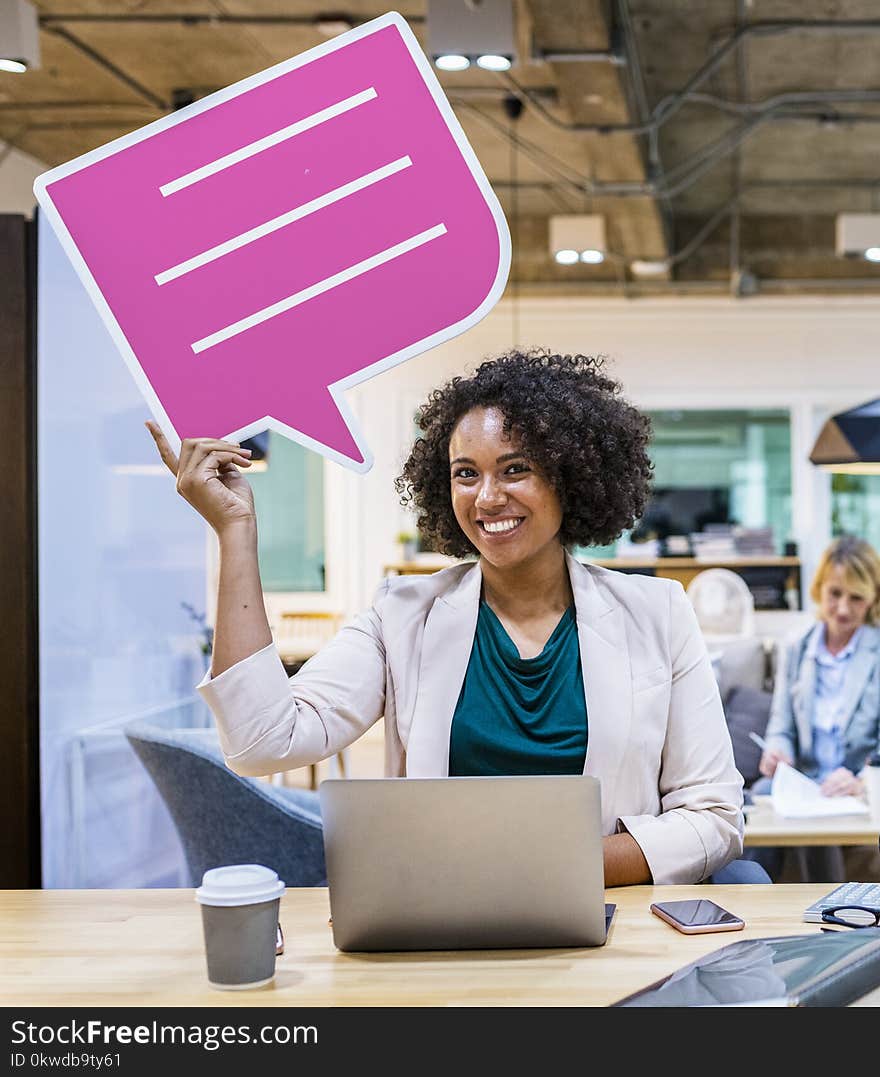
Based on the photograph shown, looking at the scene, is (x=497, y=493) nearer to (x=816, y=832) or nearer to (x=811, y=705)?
(x=816, y=832)

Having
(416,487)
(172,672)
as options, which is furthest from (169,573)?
(416,487)

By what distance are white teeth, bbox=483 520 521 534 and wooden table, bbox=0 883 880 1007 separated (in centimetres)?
58

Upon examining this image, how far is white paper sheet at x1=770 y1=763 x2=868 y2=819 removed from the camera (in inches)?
125

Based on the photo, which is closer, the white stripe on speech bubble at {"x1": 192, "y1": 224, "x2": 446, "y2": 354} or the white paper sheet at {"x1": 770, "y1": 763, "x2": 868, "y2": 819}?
the white stripe on speech bubble at {"x1": 192, "y1": 224, "x2": 446, "y2": 354}

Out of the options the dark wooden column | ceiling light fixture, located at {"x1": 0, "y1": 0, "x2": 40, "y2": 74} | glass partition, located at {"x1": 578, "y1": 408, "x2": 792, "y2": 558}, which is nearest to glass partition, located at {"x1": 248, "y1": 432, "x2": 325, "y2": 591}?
glass partition, located at {"x1": 578, "y1": 408, "x2": 792, "y2": 558}

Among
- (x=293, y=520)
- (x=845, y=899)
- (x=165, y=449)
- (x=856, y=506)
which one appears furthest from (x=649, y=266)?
(x=845, y=899)

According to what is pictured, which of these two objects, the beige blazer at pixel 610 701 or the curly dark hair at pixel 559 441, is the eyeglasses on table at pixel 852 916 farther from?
the curly dark hair at pixel 559 441

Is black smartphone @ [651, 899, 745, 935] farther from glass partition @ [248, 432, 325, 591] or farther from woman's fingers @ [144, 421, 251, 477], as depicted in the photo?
glass partition @ [248, 432, 325, 591]

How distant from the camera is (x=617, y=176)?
25.9 ft

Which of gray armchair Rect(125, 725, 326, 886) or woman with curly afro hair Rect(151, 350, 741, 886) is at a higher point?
woman with curly afro hair Rect(151, 350, 741, 886)

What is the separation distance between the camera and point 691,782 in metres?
1.98

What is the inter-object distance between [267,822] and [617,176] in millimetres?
5917

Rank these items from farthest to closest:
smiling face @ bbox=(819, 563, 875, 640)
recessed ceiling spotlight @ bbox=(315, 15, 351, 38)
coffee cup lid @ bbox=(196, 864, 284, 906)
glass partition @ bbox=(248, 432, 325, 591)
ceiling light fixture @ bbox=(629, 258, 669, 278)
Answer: glass partition @ bbox=(248, 432, 325, 591) < ceiling light fixture @ bbox=(629, 258, 669, 278) < recessed ceiling spotlight @ bbox=(315, 15, 351, 38) < smiling face @ bbox=(819, 563, 875, 640) < coffee cup lid @ bbox=(196, 864, 284, 906)

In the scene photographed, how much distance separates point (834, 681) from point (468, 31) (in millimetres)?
2752
